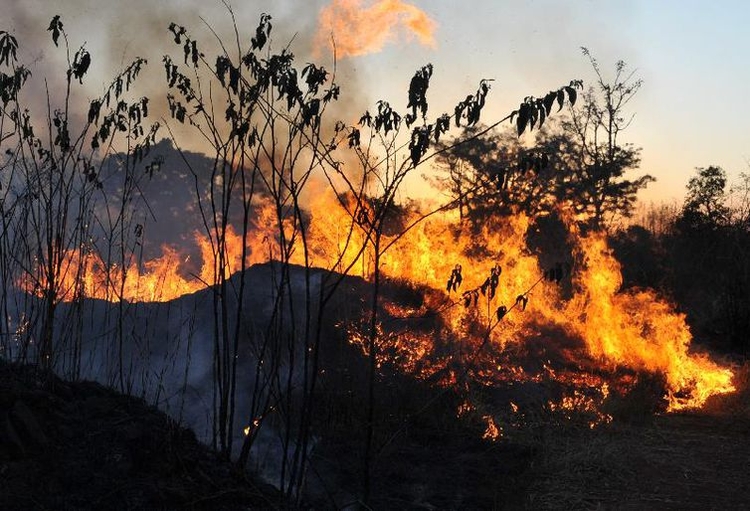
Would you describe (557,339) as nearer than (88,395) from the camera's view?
No

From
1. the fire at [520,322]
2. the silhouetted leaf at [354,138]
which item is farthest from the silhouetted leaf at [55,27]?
the fire at [520,322]

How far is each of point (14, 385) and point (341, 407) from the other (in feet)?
11.7

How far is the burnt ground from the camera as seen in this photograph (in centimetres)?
339

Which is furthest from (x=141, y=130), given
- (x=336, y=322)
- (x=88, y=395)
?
(x=336, y=322)

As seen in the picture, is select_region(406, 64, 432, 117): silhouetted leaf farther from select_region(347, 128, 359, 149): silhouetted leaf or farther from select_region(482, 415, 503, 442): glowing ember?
select_region(482, 415, 503, 442): glowing ember

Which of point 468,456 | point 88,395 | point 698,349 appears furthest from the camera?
point 698,349

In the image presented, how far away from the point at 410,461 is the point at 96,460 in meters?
3.14

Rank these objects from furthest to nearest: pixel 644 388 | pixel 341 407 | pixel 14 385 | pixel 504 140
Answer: pixel 504 140
pixel 644 388
pixel 341 407
pixel 14 385

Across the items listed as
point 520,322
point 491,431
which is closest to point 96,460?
point 491,431

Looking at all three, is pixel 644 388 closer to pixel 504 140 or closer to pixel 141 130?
pixel 141 130

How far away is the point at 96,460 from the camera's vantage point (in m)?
3.52

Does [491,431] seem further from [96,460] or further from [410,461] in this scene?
[96,460]

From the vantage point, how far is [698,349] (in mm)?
11695

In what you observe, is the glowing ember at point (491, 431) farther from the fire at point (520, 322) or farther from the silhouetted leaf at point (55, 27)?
the silhouetted leaf at point (55, 27)
